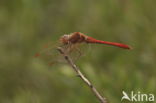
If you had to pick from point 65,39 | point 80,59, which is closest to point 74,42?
point 65,39

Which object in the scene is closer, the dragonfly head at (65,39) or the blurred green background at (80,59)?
the dragonfly head at (65,39)

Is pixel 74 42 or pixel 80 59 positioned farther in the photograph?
pixel 80 59

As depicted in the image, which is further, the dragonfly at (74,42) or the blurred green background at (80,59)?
the blurred green background at (80,59)

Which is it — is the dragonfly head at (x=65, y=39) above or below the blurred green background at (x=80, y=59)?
above

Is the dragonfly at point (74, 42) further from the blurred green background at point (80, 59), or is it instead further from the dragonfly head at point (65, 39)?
the blurred green background at point (80, 59)

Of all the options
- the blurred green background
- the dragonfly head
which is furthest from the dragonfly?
the blurred green background

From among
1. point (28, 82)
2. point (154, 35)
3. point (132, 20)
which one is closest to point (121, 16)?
point (132, 20)

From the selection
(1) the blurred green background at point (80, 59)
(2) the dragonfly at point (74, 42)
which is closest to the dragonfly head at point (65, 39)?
(2) the dragonfly at point (74, 42)

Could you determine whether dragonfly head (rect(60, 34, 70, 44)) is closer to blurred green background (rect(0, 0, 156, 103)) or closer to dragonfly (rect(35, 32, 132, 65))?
dragonfly (rect(35, 32, 132, 65))

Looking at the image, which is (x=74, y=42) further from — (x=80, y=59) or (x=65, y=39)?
(x=80, y=59)
